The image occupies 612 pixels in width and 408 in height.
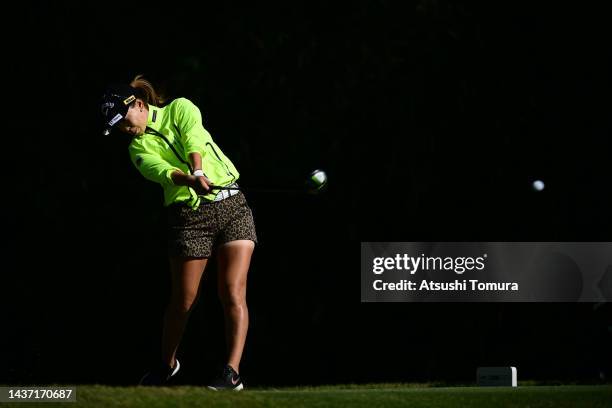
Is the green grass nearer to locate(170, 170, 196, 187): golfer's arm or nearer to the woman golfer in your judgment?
the woman golfer

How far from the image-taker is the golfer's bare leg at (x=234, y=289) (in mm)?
6922

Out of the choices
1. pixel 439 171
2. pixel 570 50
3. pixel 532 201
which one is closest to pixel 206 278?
pixel 439 171

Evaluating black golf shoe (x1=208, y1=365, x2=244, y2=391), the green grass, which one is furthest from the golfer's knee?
the green grass

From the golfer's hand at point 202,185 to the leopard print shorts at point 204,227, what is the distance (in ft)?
0.77

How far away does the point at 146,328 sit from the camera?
1345 cm

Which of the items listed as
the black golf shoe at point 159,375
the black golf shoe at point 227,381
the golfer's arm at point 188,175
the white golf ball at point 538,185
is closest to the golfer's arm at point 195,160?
the golfer's arm at point 188,175

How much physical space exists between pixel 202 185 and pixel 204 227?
366mm

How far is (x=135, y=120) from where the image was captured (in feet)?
22.5

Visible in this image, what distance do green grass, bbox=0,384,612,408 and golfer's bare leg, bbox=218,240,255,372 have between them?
479 millimetres

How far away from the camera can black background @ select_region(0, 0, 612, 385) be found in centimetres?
1236

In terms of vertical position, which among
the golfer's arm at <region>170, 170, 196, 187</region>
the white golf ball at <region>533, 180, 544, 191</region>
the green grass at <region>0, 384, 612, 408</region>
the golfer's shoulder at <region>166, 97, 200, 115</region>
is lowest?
the green grass at <region>0, 384, 612, 408</region>

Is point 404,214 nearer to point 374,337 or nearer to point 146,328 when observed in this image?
point 374,337

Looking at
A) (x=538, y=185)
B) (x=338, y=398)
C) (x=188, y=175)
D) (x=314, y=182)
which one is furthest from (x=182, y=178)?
(x=538, y=185)

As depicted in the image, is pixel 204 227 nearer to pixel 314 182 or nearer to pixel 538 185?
pixel 314 182
